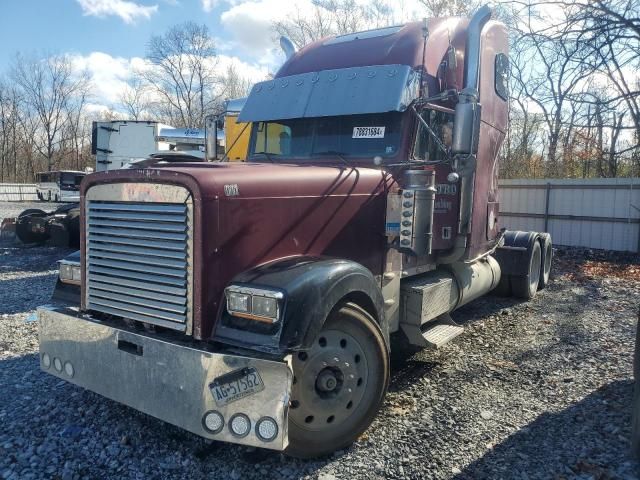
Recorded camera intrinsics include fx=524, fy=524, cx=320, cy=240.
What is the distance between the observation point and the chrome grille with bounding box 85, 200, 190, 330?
10.3 feet

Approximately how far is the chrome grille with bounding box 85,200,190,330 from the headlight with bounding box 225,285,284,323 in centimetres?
29

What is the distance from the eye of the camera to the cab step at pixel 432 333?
463 centimetres

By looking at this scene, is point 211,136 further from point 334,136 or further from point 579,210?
point 579,210

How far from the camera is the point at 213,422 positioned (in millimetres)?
2951

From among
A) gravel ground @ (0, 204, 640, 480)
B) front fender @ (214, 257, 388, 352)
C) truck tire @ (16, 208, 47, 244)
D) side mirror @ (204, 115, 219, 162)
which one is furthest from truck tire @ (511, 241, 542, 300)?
truck tire @ (16, 208, 47, 244)

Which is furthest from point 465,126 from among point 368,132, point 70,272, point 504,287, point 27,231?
point 27,231

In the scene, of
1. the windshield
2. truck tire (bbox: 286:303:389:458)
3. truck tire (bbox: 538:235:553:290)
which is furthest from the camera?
truck tire (bbox: 538:235:553:290)

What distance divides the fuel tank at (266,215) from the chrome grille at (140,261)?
127 mm

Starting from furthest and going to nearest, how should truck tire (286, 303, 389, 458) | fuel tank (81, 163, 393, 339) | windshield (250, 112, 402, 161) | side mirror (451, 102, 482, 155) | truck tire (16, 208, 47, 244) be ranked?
truck tire (16, 208, 47, 244) → windshield (250, 112, 402, 161) → side mirror (451, 102, 482, 155) → truck tire (286, 303, 389, 458) → fuel tank (81, 163, 393, 339)

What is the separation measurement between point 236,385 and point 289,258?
3.18 ft

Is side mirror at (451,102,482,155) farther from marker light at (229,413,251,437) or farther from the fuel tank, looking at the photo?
marker light at (229,413,251,437)

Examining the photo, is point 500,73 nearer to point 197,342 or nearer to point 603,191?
point 197,342

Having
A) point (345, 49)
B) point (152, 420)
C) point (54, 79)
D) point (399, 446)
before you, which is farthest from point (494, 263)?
point (54, 79)

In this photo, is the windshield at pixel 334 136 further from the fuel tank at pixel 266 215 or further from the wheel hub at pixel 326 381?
the wheel hub at pixel 326 381
